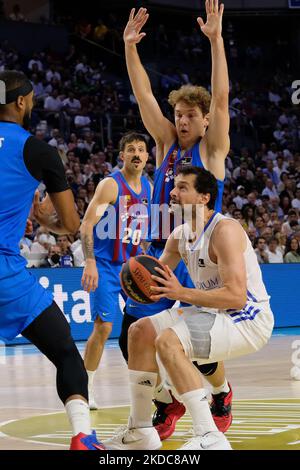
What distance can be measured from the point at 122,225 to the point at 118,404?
169 centimetres

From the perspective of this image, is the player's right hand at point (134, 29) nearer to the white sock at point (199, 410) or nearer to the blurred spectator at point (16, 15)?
the white sock at point (199, 410)

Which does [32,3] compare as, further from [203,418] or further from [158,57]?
[203,418]

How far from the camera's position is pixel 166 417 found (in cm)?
654

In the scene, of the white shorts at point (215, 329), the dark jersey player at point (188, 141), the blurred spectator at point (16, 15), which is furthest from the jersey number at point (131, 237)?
the blurred spectator at point (16, 15)

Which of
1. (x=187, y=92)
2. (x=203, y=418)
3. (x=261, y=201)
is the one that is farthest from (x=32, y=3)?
(x=203, y=418)

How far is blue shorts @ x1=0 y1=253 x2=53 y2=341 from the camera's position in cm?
495

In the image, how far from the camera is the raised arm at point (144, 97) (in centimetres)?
682

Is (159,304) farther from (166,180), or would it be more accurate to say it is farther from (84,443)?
(84,443)

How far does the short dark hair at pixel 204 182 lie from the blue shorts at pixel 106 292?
2679 millimetres

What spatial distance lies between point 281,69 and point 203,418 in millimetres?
25494

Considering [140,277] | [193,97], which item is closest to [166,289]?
[140,277]

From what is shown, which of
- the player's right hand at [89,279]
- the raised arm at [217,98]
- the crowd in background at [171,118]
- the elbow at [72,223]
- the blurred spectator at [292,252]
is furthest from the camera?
the crowd in background at [171,118]
